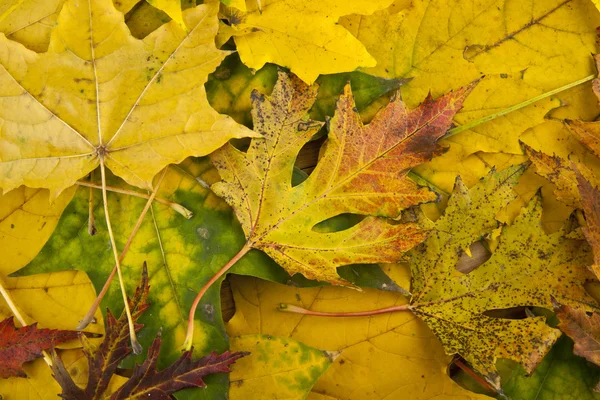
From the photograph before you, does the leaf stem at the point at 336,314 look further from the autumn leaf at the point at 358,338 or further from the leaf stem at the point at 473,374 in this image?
the leaf stem at the point at 473,374

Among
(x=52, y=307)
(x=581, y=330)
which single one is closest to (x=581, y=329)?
(x=581, y=330)

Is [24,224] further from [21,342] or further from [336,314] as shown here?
[336,314]

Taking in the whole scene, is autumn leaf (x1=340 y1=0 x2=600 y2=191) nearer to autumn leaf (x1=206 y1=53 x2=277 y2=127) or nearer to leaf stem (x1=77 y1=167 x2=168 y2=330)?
autumn leaf (x1=206 y1=53 x2=277 y2=127)

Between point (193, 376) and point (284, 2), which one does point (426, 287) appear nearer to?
point (193, 376)

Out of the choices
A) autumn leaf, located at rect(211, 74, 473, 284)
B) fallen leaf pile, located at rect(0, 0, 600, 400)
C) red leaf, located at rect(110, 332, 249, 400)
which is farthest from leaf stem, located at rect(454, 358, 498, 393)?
red leaf, located at rect(110, 332, 249, 400)

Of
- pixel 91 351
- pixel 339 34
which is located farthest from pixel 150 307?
pixel 339 34

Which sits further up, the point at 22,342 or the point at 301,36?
the point at 301,36
